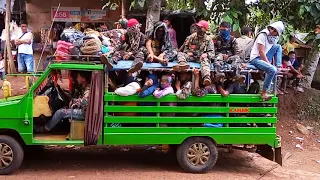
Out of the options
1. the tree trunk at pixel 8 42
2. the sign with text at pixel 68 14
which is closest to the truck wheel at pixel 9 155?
the tree trunk at pixel 8 42

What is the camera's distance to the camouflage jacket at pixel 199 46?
743 centimetres

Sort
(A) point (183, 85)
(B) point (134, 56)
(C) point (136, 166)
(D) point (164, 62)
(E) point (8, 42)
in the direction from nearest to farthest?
(D) point (164, 62), (A) point (183, 85), (B) point (134, 56), (C) point (136, 166), (E) point (8, 42)

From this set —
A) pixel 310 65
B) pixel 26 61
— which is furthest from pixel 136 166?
pixel 310 65

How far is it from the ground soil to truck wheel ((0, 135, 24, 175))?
0.42ft

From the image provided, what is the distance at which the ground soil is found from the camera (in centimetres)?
699

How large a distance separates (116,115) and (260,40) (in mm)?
2539

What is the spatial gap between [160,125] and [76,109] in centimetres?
128

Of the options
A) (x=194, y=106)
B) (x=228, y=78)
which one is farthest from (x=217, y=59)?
(x=194, y=106)

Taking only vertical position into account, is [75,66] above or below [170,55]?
below

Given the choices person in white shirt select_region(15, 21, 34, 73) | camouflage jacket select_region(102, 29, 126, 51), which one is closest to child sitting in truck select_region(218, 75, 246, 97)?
camouflage jacket select_region(102, 29, 126, 51)

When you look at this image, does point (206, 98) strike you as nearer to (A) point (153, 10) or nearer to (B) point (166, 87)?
(B) point (166, 87)

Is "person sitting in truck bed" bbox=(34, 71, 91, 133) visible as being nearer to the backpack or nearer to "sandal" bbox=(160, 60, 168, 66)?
"sandal" bbox=(160, 60, 168, 66)

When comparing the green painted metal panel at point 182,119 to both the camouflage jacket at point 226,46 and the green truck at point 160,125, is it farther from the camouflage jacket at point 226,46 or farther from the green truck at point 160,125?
the camouflage jacket at point 226,46

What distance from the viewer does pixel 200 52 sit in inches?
294
